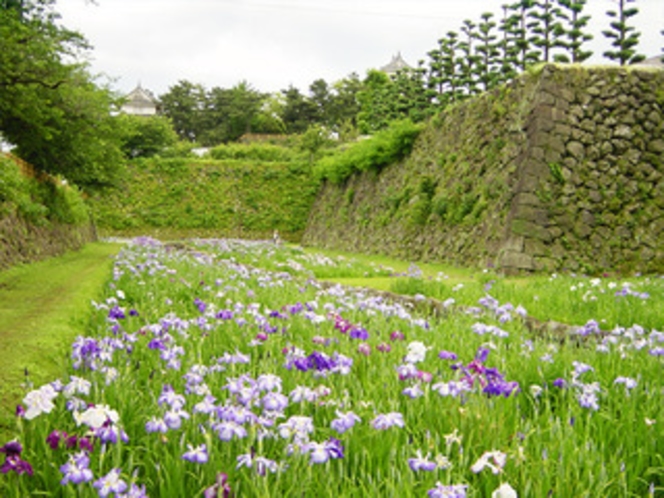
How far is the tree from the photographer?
358 inches

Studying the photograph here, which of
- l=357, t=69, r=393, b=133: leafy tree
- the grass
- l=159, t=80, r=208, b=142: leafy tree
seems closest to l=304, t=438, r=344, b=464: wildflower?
the grass

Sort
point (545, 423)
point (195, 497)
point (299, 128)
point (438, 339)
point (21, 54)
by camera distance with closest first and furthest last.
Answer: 1. point (195, 497)
2. point (545, 423)
3. point (438, 339)
4. point (21, 54)
5. point (299, 128)

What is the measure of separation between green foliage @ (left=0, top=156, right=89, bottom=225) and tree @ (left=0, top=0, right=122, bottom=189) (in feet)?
2.54

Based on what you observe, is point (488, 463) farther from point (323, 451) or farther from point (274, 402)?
point (274, 402)

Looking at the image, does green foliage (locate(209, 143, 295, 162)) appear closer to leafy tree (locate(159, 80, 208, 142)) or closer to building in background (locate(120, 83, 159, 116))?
leafy tree (locate(159, 80, 208, 142))

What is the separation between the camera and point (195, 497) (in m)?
1.73

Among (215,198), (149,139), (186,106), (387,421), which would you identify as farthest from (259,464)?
(186,106)

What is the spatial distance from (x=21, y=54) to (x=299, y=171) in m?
26.4

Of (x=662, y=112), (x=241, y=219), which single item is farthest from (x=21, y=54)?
Result: (x=241, y=219)

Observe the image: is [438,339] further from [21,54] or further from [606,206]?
[606,206]

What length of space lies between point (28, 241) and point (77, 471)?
1239 cm

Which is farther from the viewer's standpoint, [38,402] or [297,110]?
[297,110]

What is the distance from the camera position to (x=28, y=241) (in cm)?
1249

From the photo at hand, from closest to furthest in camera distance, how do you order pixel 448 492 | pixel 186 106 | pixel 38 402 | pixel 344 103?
pixel 448 492 < pixel 38 402 < pixel 344 103 < pixel 186 106
